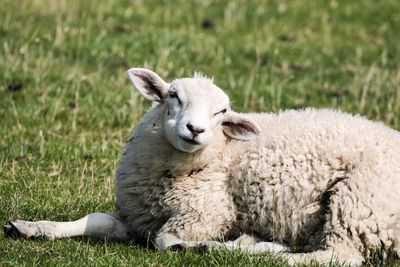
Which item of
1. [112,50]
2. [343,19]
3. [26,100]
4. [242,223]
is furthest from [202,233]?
[343,19]

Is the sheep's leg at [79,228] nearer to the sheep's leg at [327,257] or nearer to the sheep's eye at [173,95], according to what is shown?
the sheep's eye at [173,95]

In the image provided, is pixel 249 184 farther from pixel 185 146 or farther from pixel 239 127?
pixel 185 146

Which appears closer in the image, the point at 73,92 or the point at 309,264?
the point at 309,264

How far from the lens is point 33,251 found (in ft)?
19.9

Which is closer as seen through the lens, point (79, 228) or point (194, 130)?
point (194, 130)

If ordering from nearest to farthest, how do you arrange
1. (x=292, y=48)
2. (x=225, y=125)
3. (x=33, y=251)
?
(x=33, y=251) < (x=225, y=125) < (x=292, y=48)

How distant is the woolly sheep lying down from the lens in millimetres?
6367

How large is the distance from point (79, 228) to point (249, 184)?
1.24 m

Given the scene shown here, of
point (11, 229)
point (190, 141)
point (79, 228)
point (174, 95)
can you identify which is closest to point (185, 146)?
point (190, 141)

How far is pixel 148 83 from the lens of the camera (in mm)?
6996

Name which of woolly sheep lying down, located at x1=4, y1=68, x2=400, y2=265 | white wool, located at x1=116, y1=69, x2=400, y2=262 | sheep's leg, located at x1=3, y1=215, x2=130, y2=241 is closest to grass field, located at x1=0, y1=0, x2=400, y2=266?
sheep's leg, located at x1=3, y1=215, x2=130, y2=241

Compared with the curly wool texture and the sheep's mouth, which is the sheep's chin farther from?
the curly wool texture

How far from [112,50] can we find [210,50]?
139cm

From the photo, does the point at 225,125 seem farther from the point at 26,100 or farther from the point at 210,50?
the point at 210,50
